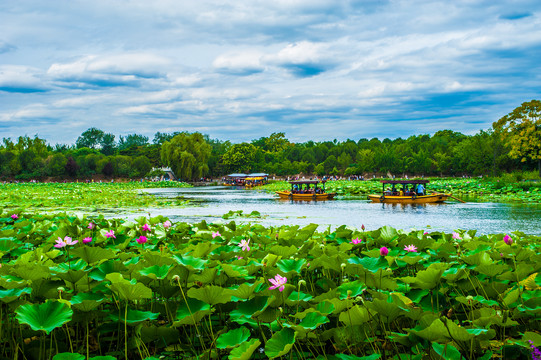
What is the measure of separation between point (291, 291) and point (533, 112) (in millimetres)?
36082

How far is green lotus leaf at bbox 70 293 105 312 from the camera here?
1746 mm

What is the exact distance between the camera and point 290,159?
87.2 meters

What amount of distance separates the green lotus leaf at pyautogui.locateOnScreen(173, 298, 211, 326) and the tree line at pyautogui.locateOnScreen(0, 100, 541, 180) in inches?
1407

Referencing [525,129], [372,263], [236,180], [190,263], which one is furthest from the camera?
[236,180]

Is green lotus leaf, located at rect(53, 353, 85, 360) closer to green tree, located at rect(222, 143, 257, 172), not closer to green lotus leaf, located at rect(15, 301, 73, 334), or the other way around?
green lotus leaf, located at rect(15, 301, 73, 334)

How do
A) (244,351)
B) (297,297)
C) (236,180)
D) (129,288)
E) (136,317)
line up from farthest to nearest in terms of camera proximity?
1. (236,180)
2. (297,297)
3. (136,317)
4. (129,288)
5. (244,351)

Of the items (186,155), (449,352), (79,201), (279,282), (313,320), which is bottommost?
(79,201)

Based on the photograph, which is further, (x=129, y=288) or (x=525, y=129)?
(x=525, y=129)

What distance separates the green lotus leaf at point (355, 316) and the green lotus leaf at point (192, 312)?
1.90 ft

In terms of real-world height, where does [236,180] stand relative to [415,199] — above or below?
above

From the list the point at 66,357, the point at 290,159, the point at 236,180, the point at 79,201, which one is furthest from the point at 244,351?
the point at 290,159

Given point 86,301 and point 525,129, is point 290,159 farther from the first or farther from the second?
point 86,301

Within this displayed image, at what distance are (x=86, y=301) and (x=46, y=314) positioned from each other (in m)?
0.21

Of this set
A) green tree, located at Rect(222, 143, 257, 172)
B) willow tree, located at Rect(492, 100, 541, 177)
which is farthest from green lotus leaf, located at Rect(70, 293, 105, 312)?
green tree, located at Rect(222, 143, 257, 172)
